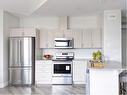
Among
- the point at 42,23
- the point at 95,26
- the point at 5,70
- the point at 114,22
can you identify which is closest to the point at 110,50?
the point at 114,22

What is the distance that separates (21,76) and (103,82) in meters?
3.76

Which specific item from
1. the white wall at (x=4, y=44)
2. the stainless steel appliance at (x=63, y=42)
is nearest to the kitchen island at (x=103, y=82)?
the stainless steel appliance at (x=63, y=42)

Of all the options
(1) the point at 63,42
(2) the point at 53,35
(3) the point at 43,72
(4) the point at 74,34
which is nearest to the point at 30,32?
(2) the point at 53,35

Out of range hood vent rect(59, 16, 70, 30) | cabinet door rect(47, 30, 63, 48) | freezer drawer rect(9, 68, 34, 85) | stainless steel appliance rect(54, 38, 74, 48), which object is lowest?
freezer drawer rect(9, 68, 34, 85)

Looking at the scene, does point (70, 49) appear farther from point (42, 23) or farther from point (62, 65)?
point (42, 23)

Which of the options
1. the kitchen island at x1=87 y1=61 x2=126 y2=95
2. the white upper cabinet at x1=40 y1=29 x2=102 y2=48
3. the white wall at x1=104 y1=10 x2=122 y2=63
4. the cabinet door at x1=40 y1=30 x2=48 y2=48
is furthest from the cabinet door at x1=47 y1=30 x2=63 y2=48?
the kitchen island at x1=87 y1=61 x2=126 y2=95

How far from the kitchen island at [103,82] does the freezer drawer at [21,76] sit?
3.42m

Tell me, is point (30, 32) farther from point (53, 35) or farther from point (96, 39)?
point (96, 39)

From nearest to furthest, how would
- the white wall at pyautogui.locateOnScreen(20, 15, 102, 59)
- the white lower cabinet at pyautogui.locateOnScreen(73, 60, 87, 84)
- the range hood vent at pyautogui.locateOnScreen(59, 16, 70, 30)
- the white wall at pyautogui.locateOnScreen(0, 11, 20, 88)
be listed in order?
the white wall at pyautogui.locateOnScreen(0, 11, 20, 88) < the white lower cabinet at pyautogui.locateOnScreen(73, 60, 87, 84) < the range hood vent at pyautogui.locateOnScreen(59, 16, 70, 30) < the white wall at pyautogui.locateOnScreen(20, 15, 102, 59)

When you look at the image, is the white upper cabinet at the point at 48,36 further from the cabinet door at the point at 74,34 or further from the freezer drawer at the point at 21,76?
the freezer drawer at the point at 21,76

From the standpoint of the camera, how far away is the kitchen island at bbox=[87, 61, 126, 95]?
14.7 feet

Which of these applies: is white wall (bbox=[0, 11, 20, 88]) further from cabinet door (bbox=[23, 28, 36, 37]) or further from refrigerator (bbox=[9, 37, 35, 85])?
cabinet door (bbox=[23, 28, 36, 37])

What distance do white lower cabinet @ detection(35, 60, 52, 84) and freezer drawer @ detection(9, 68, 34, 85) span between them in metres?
0.30

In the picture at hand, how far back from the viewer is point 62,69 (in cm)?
774
